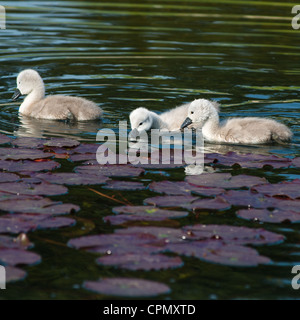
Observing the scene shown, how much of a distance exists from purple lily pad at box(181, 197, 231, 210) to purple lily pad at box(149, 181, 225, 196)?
0.56 feet

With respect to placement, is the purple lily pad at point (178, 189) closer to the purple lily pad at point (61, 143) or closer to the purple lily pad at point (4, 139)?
the purple lily pad at point (61, 143)

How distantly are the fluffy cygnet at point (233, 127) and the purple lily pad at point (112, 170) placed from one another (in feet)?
5.11

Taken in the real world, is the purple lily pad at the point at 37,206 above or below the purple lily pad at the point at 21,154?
Answer: below

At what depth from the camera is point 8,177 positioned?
506cm

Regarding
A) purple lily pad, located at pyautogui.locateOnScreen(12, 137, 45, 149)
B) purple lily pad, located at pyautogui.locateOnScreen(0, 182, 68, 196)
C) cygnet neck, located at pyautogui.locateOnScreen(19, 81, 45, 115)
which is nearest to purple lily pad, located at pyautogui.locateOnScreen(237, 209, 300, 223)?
purple lily pad, located at pyautogui.locateOnScreen(0, 182, 68, 196)

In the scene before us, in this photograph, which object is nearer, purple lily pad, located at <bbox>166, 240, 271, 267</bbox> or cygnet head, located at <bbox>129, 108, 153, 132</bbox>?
purple lily pad, located at <bbox>166, 240, 271, 267</bbox>

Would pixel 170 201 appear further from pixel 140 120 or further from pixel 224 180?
pixel 140 120

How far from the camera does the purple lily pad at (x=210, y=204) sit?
4.62m

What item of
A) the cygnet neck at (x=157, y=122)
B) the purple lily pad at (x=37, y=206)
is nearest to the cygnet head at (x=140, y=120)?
the cygnet neck at (x=157, y=122)

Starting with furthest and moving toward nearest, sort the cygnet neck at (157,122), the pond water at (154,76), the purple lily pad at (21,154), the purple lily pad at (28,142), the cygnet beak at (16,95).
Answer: the cygnet beak at (16,95) < the cygnet neck at (157,122) < the purple lily pad at (28,142) < the purple lily pad at (21,154) < the pond water at (154,76)

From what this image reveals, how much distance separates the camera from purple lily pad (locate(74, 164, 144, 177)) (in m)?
5.31

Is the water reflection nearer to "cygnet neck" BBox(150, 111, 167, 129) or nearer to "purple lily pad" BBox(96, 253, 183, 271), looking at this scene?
"cygnet neck" BBox(150, 111, 167, 129)

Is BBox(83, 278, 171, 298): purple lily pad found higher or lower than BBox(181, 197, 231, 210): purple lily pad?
A: lower
